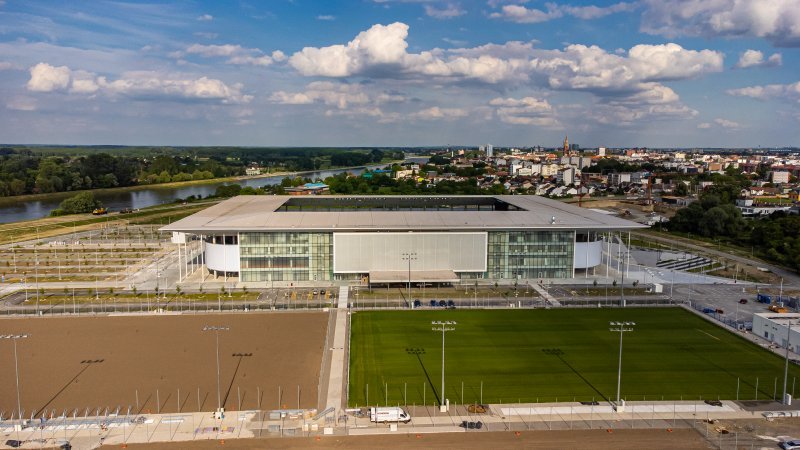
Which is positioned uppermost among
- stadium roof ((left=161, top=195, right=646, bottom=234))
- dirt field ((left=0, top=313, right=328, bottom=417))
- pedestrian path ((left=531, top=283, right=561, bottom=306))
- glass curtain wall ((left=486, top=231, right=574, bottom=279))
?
stadium roof ((left=161, top=195, right=646, bottom=234))

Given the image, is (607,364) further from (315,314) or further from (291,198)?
(291,198)

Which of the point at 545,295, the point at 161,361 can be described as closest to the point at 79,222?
the point at 161,361

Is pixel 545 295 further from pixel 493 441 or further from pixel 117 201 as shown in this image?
pixel 117 201

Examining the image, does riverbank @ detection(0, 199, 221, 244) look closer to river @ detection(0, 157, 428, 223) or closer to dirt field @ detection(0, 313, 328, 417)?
river @ detection(0, 157, 428, 223)

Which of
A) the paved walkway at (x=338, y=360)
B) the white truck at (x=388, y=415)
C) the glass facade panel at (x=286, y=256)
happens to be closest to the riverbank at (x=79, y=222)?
the glass facade panel at (x=286, y=256)

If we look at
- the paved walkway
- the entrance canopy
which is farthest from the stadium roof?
the paved walkway

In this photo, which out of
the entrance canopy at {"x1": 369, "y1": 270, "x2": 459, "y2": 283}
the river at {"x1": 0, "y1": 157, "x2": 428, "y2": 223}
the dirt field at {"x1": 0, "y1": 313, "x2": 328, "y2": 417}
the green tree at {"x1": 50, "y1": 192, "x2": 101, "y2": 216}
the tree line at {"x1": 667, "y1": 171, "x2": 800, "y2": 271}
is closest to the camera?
the dirt field at {"x1": 0, "y1": 313, "x2": 328, "y2": 417}
